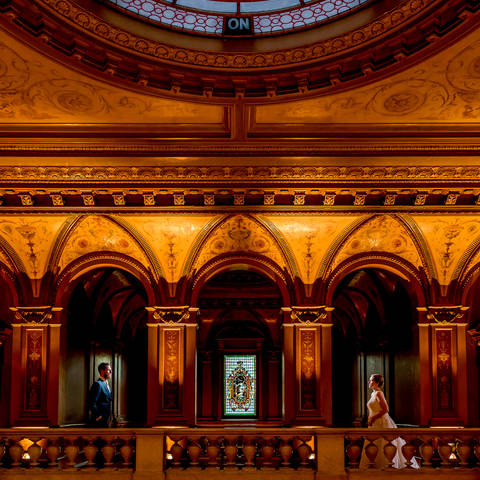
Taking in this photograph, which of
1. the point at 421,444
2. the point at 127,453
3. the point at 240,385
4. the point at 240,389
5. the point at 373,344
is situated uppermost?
the point at 373,344

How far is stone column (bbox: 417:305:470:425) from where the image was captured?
13867mm

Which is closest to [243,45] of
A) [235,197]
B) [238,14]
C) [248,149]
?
[238,14]

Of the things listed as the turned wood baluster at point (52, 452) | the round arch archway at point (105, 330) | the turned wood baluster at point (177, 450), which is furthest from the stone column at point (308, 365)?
the turned wood baluster at point (52, 452)

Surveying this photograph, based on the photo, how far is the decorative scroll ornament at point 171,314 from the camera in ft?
46.6

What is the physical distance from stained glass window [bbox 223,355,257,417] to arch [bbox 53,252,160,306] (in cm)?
884

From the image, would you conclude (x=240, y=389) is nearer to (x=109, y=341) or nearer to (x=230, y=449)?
(x=109, y=341)

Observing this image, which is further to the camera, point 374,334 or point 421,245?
point 374,334

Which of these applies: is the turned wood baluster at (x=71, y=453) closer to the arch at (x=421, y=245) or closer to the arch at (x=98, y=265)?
the arch at (x=98, y=265)

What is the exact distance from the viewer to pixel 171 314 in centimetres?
1423

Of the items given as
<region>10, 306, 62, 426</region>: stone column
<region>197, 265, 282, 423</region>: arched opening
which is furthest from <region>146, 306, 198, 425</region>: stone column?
<region>197, 265, 282, 423</region>: arched opening

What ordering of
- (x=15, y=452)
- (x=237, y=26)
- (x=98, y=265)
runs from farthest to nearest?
(x=98, y=265), (x=237, y=26), (x=15, y=452)

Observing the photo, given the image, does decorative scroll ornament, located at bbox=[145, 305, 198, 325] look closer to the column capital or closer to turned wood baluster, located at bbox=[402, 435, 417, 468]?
the column capital

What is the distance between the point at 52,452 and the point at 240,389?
12.6 metres

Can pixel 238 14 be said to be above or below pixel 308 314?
above
